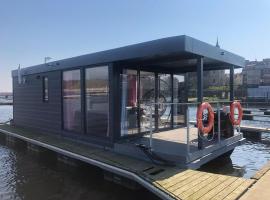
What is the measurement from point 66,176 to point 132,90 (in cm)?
286

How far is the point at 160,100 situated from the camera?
9.09 m

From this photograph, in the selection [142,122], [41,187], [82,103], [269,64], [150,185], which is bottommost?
[41,187]

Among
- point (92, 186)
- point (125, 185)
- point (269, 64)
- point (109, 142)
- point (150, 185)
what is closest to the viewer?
point (150, 185)

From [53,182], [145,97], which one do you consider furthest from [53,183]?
[145,97]

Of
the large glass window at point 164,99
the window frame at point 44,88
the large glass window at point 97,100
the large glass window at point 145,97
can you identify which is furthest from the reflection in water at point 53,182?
the large glass window at point 164,99

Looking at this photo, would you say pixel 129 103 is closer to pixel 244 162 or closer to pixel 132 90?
pixel 132 90

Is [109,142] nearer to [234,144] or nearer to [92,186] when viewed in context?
[92,186]

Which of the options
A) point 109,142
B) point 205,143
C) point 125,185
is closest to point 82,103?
point 109,142

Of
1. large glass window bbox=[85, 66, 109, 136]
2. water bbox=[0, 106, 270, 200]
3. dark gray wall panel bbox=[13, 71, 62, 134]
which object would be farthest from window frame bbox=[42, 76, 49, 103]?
large glass window bbox=[85, 66, 109, 136]

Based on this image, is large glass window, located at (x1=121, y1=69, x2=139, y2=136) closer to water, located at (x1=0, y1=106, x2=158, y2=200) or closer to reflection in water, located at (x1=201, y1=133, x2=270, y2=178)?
water, located at (x1=0, y1=106, x2=158, y2=200)

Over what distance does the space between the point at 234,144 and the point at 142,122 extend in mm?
2595

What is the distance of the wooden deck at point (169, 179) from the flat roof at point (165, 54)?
2360mm

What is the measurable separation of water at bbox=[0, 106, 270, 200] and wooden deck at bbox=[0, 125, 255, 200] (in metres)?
0.57

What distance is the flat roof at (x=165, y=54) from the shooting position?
584 cm
